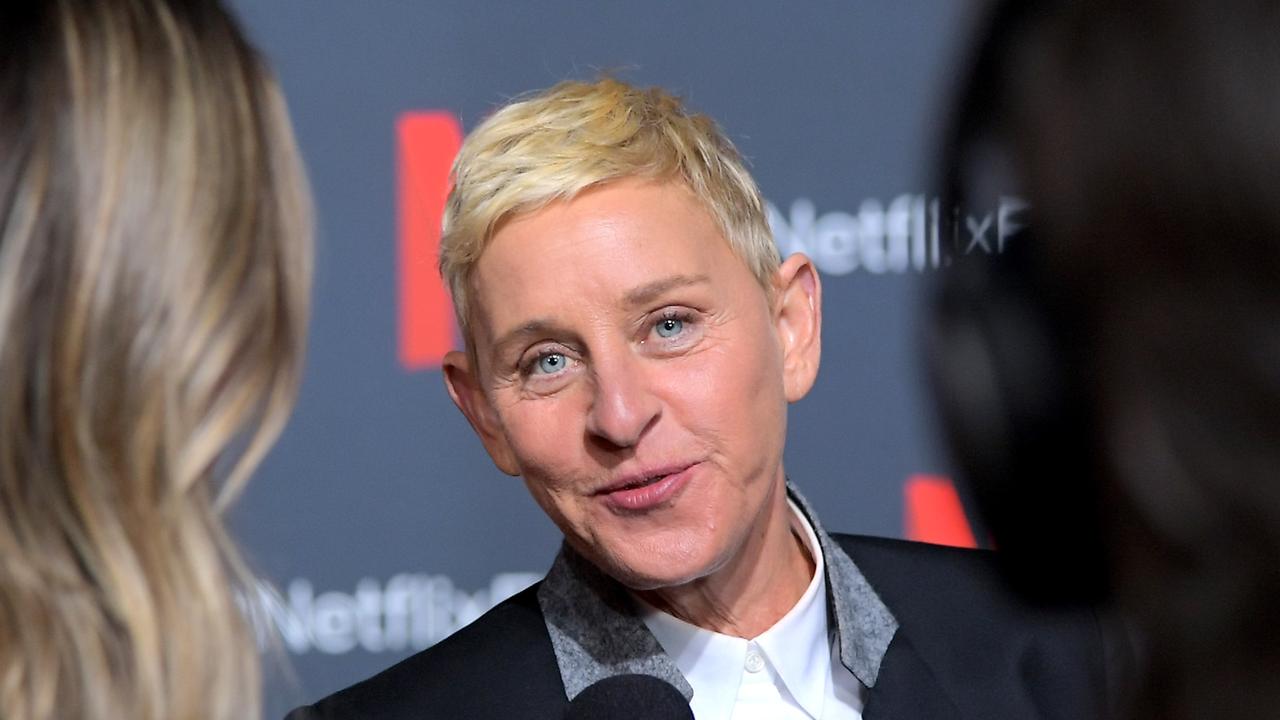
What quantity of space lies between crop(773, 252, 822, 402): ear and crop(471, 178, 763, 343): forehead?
0.42 ft

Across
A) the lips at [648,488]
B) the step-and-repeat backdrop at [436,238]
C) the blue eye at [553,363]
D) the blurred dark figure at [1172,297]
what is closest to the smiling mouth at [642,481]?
the lips at [648,488]

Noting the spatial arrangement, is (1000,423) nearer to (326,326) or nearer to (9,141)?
(9,141)

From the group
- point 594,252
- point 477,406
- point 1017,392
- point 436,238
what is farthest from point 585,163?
point 436,238

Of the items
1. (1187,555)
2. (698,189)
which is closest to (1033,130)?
(1187,555)

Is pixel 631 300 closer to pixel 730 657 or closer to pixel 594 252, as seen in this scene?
pixel 594 252

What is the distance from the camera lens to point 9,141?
944 mm

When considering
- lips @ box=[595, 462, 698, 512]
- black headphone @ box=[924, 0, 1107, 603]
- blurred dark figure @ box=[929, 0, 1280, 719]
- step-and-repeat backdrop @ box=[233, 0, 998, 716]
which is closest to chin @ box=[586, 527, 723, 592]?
lips @ box=[595, 462, 698, 512]

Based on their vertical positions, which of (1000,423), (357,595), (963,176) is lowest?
(357,595)

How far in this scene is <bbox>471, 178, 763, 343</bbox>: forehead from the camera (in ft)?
4.61

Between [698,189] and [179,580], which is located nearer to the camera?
[179,580]

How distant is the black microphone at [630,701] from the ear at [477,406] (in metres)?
0.28

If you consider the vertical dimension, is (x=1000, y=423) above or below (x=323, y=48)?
below

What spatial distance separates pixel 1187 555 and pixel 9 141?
0.78m

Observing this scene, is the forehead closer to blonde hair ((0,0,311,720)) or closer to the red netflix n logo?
blonde hair ((0,0,311,720))
